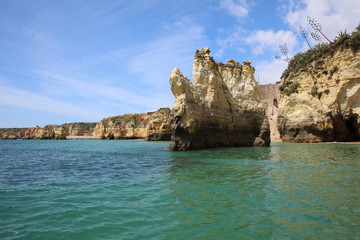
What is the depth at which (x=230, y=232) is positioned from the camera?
359 centimetres

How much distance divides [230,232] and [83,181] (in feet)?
17.4

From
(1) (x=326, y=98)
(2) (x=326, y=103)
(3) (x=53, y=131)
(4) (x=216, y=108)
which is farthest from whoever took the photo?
(3) (x=53, y=131)

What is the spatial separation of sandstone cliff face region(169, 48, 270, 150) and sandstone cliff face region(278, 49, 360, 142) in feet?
31.1

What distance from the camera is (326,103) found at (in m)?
27.9

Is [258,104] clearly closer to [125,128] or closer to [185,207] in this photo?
[185,207]

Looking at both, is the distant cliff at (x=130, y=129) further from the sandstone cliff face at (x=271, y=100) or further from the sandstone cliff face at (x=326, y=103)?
the sandstone cliff face at (x=326, y=103)

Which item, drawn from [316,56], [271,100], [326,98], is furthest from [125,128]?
[326,98]

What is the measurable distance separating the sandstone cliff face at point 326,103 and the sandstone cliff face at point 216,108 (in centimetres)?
947

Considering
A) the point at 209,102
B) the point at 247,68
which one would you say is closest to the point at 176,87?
the point at 209,102

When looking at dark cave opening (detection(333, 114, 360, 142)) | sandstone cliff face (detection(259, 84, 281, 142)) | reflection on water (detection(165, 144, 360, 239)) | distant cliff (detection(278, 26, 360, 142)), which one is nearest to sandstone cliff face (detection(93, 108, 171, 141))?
sandstone cliff face (detection(259, 84, 281, 142))

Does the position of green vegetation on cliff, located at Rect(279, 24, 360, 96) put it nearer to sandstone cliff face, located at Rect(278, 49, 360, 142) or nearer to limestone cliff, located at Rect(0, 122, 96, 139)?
sandstone cliff face, located at Rect(278, 49, 360, 142)

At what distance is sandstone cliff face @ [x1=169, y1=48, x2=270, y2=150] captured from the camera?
687 inches

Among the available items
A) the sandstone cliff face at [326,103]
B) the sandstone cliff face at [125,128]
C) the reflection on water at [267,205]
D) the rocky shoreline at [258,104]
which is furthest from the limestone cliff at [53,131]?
the reflection on water at [267,205]

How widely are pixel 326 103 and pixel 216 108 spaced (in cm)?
1660
